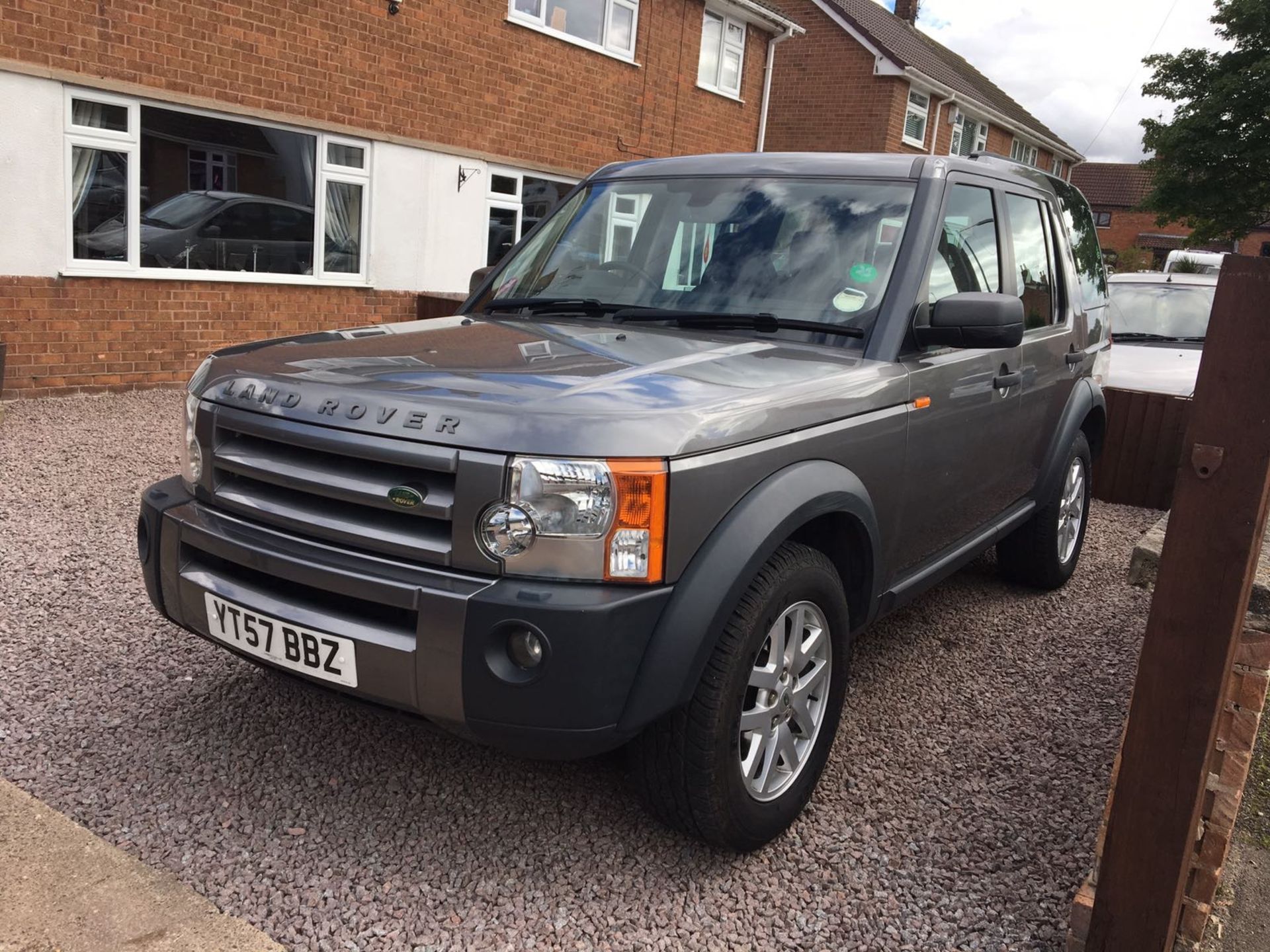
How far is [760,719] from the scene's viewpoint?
109 inches

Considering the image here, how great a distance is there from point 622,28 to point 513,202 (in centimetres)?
342

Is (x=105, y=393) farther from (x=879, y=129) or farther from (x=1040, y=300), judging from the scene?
(x=879, y=129)

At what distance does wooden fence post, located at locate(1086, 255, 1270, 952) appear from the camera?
77.5 inches

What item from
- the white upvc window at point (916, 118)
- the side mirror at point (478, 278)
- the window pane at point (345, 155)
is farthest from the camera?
the white upvc window at point (916, 118)

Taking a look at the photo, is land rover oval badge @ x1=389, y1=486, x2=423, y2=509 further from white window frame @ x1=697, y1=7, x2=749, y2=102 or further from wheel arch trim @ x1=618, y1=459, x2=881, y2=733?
white window frame @ x1=697, y1=7, x2=749, y2=102

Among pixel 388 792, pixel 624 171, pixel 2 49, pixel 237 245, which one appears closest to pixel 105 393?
pixel 237 245

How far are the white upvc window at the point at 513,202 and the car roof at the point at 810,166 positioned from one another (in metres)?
9.18

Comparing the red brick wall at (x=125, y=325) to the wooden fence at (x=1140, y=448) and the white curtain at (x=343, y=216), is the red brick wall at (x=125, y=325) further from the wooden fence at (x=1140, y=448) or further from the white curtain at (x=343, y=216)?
the wooden fence at (x=1140, y=448)

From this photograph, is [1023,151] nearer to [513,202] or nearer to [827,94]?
[827,94]

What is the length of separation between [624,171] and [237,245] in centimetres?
730

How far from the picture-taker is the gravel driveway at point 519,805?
258 centimetres

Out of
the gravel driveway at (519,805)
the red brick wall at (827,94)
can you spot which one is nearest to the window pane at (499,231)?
the gravel driveway at (519,805)

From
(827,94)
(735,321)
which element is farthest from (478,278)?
(827,94)

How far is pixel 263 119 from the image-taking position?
34.1ft
